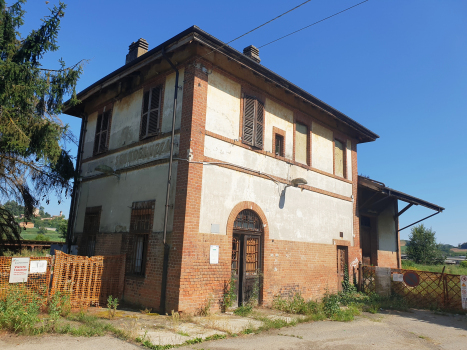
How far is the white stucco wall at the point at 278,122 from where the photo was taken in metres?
12.4

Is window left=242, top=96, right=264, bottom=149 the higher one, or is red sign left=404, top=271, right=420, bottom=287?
window left=242, top=96, right=264, bottom=149

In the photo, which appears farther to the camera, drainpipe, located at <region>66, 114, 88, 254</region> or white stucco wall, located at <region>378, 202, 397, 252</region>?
→ white stucco wall, located at <region>378, 202, 397, 252</region>

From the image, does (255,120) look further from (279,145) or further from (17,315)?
(17,315)

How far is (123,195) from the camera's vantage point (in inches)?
464

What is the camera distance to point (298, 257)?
41.8 feet

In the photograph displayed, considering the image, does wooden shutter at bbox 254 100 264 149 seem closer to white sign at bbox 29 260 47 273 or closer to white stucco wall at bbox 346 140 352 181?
white stucco wall at bbox 346 140 352 181

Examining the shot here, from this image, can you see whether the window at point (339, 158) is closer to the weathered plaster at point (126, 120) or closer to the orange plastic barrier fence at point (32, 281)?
the weathered plaster at point (126, 120)

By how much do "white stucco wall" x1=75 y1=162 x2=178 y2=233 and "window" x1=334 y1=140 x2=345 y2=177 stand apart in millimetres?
8310

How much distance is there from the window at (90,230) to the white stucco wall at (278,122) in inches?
259

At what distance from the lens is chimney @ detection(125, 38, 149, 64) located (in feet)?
47.9

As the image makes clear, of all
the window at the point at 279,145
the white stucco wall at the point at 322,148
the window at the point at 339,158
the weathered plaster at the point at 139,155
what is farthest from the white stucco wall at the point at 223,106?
the window at the point at 339,158

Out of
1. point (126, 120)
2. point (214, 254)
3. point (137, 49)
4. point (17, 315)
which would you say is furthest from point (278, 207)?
point (137, 49)

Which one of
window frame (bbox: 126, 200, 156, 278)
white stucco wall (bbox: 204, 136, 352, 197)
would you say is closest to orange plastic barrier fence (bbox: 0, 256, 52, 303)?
window frame (bbox: 126, 200, 156, 278)

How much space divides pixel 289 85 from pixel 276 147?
230 centimetres
